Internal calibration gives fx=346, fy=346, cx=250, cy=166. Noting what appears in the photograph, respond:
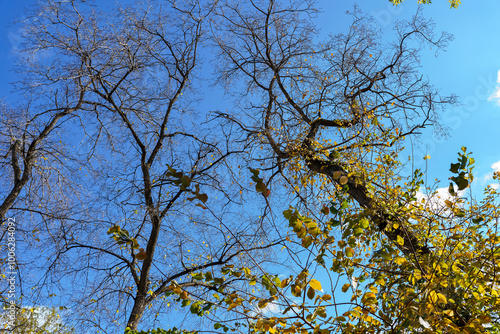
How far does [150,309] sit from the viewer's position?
6223mm

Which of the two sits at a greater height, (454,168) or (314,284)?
(454,168)

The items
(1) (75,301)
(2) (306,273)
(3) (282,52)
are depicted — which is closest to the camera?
(2) (306,273)

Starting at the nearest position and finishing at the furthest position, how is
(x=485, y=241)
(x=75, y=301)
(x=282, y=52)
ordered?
(x=485, y=241) → (x=75, y=301) → (x=282, y=52)

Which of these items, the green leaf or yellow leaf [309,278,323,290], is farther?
the green leaf

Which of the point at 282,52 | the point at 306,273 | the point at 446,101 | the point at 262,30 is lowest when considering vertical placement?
the point at 306,273

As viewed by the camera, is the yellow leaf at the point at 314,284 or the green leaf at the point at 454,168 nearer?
the yellow leaf at the point at 314,284

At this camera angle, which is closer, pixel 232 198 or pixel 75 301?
pixel 75 301

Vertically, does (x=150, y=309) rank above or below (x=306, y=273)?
above

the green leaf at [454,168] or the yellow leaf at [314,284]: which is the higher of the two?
the green leaf at [454,168]

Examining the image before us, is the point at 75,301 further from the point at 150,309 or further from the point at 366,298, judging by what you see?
the point at 366,298

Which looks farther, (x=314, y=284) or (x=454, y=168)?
(x=454, y=168)

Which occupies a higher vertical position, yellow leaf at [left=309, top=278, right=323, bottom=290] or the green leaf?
the green leaf

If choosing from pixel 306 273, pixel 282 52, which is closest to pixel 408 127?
pixel 282 52

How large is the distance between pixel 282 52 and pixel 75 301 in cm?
593
